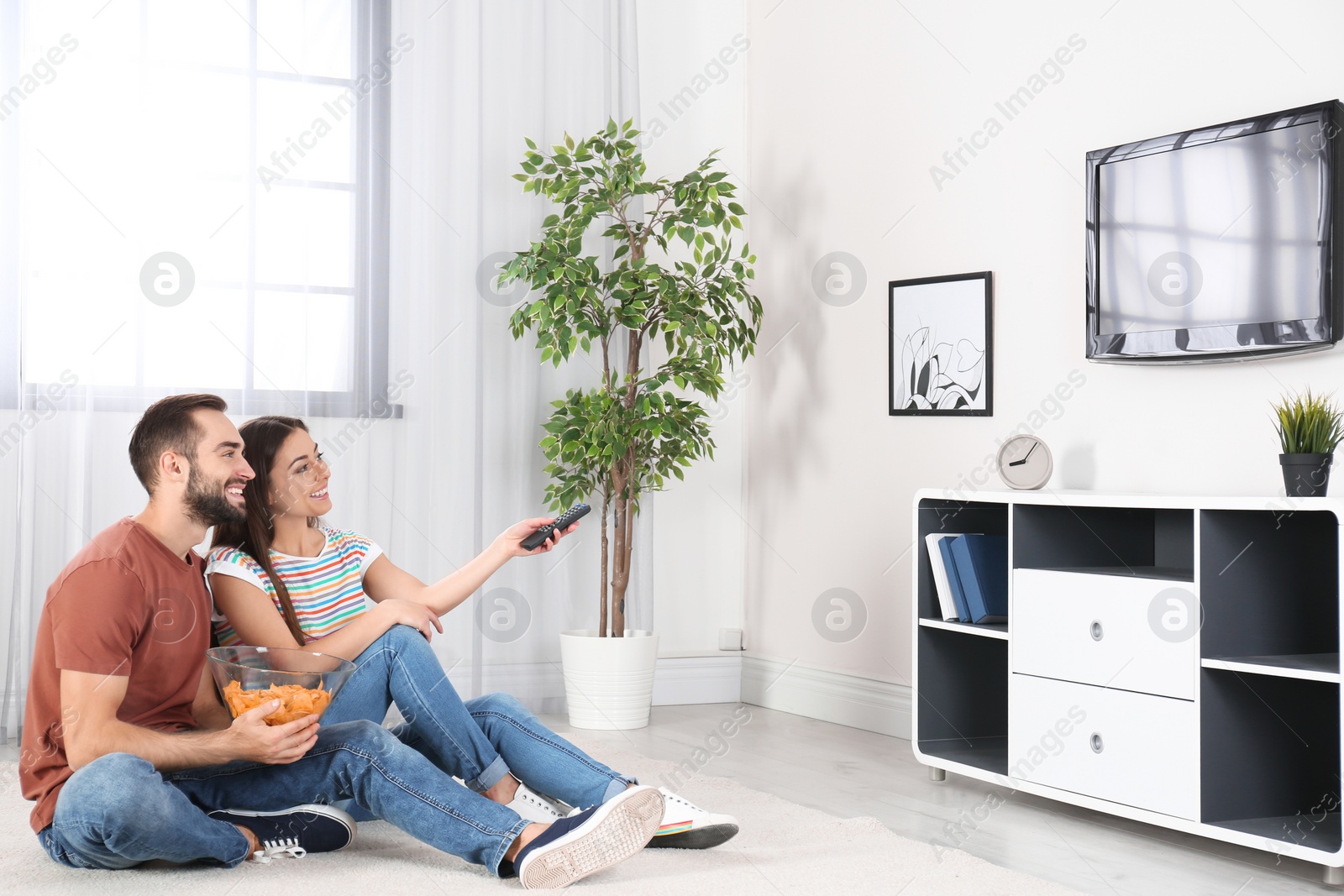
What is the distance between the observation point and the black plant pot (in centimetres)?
219

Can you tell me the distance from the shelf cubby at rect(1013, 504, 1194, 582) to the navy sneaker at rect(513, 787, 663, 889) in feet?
3.79

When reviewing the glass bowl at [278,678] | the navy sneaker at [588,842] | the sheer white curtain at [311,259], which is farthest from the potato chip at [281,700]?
the sheer white curtain at [311,259]

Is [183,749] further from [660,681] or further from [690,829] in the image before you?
[660,681]

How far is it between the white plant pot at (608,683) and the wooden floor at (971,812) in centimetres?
6

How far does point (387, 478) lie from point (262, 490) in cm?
142

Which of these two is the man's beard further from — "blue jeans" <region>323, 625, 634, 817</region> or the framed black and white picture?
the framed black and white picture

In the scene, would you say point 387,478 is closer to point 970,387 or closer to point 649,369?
point 649,369

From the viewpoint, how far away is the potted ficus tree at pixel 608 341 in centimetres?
352

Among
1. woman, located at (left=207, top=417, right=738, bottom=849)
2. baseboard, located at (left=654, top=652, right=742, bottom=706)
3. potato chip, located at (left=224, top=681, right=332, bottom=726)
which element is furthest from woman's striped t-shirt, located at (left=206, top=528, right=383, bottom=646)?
baseboard, located at (left=654, top=652, right=742, bottom=706)

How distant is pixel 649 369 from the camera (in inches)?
159

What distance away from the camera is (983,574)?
286 centimetres

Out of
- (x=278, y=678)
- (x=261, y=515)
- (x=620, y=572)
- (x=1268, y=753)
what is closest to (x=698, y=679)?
(x=620, y=572)

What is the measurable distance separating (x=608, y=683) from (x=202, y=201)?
1.82 m

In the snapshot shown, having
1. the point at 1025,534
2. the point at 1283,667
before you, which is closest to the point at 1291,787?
the point at 1283,667
